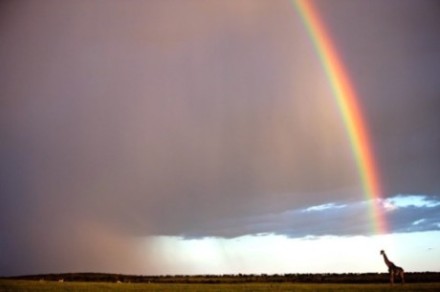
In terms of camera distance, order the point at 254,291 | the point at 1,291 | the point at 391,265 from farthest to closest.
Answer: the point at 391,265
the point at 254,291
the point at 1,291

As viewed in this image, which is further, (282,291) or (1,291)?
(282,291)

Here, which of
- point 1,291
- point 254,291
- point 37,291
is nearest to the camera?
point 1,291

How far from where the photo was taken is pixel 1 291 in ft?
119

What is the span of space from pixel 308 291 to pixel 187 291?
30.0 ft

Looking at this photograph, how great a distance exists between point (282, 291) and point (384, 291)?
755 cm

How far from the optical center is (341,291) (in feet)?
132

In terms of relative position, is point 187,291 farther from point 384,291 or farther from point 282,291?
point 384,291

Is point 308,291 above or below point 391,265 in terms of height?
below

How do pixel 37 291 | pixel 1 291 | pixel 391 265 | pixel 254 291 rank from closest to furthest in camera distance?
pixel 1 291, pixel 37 291, pixel 254 291, pixel 391 265

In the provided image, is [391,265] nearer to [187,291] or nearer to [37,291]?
[187,291]

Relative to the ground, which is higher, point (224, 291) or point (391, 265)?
point (391, 265)

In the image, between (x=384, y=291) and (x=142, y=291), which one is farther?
(x=142, y=291)

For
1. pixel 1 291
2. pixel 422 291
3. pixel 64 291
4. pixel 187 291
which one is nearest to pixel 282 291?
pixel 187 291

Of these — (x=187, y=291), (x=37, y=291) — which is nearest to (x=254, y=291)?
(x=187, y=291)
